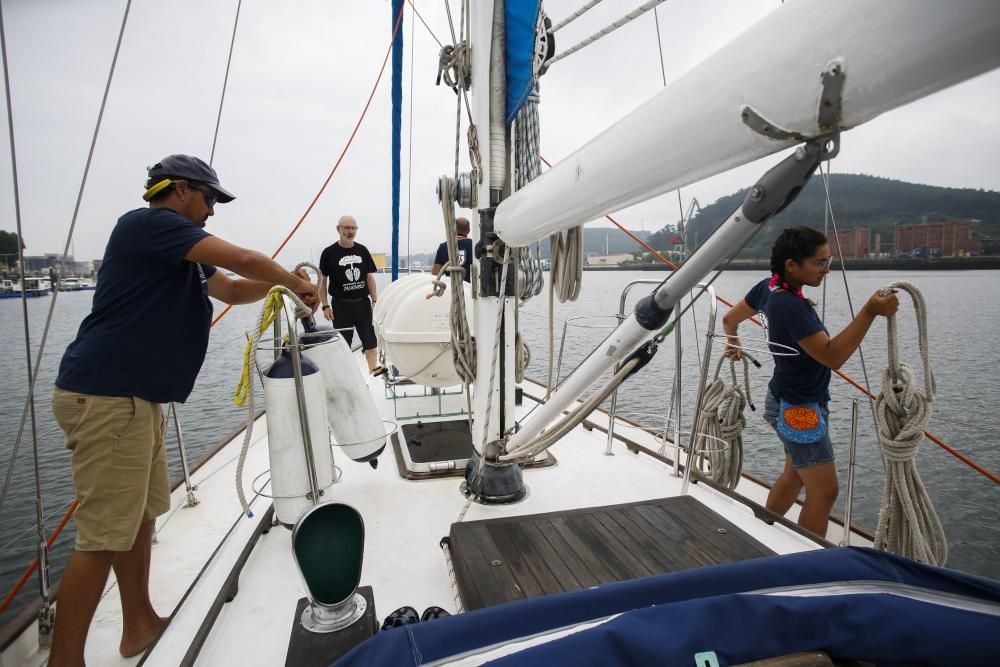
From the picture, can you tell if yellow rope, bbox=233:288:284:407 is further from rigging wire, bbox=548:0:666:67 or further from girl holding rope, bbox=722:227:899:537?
girl holding rope, bbox=722:227:899:537

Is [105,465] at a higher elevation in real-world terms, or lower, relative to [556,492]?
higher

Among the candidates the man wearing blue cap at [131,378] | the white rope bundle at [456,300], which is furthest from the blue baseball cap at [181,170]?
the white rope bundle at [456,300]

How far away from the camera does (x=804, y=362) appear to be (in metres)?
2.13

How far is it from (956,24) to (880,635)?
0.82m

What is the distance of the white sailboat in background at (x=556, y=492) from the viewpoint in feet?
2.30

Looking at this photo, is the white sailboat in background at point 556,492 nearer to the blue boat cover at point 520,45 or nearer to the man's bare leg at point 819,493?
the blue boat cover at point 520,45

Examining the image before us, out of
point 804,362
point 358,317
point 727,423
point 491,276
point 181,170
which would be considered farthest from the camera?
point 358,317

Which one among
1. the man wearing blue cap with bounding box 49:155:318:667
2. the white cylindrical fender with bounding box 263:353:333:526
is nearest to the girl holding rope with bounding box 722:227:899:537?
the white cylindrical fender with bounding box 263:353:333:526

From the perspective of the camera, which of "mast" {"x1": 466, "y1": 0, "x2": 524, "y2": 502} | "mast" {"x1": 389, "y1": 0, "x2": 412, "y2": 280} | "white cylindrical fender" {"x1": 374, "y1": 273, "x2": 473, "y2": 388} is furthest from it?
"mast" {"x1": 389, "y1": 0, "x2": 412, "y2": 280}

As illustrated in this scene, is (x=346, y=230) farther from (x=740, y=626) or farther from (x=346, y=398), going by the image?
(x=740, y=626)

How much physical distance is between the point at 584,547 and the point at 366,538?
93cm

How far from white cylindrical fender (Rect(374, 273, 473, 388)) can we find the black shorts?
187 cm

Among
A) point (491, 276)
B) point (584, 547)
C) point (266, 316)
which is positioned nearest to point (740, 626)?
point (584, 547)

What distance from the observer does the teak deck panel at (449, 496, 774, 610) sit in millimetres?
1637
